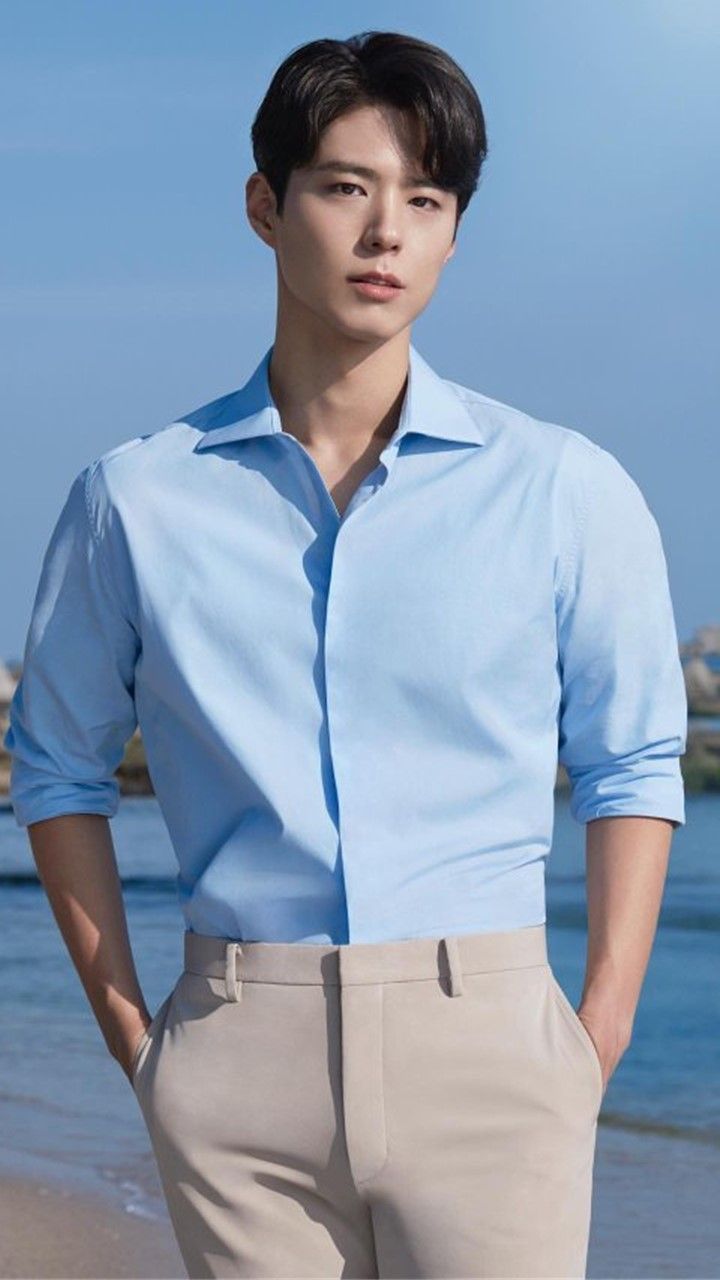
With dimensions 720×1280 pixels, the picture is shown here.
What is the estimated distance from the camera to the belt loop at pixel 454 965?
175cm

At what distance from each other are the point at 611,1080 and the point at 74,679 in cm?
631

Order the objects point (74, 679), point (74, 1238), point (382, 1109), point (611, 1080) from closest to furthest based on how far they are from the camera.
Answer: point (382, 1109) → point (74, 679) → point (74, 1238) → point (611, 1080)

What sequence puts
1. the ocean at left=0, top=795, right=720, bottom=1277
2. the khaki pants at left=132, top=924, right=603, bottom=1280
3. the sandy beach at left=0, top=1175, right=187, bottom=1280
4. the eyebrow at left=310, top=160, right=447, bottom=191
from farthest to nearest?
the ocean at left=0, top=795, right=720, bottom=1277, the sandy beach at left=0, top=1175, right=187, bottom=1280, the eyebrow at left=310, top=160, right=447, bottom=191, the khaki pants at left=132, top=924, right=603, bottom=1280

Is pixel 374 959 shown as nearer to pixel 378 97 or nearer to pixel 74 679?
pixel 74 679

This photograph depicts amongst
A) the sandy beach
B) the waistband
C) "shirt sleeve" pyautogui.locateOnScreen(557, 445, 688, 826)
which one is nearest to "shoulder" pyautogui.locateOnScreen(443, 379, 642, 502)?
"shirt sleeve" pyautogui.locateOnScreen(557, 445, 688, 826)

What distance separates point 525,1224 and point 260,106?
3.26 feet

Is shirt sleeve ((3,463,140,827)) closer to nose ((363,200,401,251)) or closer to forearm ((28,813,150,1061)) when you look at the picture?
forearm ((28,813,150,1061))

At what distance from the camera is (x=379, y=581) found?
1830 mm

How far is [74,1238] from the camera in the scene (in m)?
4.49

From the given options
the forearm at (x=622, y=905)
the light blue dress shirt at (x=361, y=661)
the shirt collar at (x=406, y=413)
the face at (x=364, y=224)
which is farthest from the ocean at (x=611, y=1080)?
the face at (x=364, y=224)

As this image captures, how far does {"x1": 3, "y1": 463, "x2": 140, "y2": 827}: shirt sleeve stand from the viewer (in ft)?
6.32

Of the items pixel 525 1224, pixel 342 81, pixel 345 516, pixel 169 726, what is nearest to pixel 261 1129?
pixel 525 1224

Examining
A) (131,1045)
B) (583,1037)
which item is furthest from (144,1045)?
Answer: (583,1037)

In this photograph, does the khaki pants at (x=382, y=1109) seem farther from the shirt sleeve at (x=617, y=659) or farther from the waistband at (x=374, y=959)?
the shirt sleeve at (x=617, y=659)
